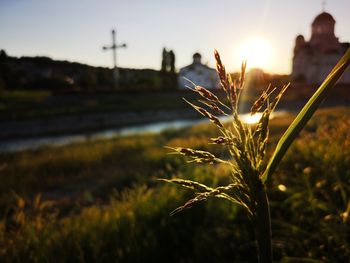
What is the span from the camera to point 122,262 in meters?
3.71

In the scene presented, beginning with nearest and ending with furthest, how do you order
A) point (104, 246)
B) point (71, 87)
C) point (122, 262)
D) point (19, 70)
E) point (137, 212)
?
point (122, 262) → point (104, 246) → point (137, 212) → point (19, 70) → point (71, 87)

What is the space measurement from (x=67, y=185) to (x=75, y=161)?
2.28 meters

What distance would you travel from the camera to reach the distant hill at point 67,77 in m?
42.8

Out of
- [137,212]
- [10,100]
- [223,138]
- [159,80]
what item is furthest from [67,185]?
[159,80]

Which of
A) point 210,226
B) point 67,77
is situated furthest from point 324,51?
point 67,77

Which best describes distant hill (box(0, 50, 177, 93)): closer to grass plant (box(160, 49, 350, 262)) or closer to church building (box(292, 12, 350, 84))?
church building (box(292, 12, 350, 84))

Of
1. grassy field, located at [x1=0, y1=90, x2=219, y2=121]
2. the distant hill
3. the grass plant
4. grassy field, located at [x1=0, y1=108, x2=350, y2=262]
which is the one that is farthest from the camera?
the distant hill

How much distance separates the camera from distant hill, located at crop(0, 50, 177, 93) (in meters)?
42.8

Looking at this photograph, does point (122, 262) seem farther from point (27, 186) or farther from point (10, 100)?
point (10, 100)

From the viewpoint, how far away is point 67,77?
5078 centimetres

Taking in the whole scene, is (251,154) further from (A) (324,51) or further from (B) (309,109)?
(A) (324,51)

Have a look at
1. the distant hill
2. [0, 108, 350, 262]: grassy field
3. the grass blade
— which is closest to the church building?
the grass blade

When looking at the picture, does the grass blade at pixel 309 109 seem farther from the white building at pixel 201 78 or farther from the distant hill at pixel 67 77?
the distant hill at pixel 67 77

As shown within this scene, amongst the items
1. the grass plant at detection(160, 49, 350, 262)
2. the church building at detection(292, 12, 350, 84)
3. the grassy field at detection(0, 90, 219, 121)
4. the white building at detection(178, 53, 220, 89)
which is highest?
the church building at detection(292, 12, 350, 84)
